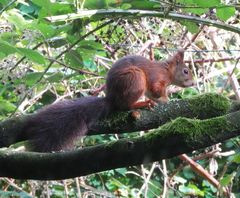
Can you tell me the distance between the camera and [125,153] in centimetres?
166

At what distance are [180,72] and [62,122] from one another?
139 centimetres

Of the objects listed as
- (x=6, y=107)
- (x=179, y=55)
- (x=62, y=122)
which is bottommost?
(x=62, y=122)

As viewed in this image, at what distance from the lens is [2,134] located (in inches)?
82.7

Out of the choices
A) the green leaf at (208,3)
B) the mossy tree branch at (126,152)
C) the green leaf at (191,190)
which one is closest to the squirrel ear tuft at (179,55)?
the green leaf at (208,3)

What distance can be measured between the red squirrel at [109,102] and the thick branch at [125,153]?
10.4 inches

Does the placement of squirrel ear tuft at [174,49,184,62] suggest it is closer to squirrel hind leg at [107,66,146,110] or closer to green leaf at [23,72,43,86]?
squirrel hind leg at [107,66,146,110]

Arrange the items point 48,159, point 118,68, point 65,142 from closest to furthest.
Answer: point 48,159 < point 65,142 < point 118,68

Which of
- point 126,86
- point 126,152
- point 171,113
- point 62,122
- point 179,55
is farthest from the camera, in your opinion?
point 179,55

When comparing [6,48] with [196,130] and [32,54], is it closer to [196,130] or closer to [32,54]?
[32,54]

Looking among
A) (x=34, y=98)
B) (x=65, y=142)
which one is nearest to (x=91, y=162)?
(x=65, y=142)

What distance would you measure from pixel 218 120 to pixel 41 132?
29.5 inches

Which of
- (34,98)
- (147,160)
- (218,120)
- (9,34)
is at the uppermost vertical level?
(9,34)

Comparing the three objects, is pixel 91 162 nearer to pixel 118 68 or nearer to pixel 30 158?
pixel 30 158

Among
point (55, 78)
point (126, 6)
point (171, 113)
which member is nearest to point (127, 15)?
point (126, 6)
